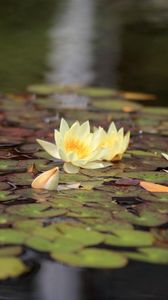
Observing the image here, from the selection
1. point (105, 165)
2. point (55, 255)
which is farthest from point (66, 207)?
point (105, 165)

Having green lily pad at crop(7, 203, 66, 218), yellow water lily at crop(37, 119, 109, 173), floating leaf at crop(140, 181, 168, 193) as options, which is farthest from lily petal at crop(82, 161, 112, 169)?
green lily pad at crop(7, 203, 66, 218)

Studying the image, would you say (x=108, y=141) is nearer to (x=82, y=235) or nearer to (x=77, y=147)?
(x=77, y=147)

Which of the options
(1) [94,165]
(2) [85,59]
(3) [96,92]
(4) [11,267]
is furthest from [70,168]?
(2) [85,59]

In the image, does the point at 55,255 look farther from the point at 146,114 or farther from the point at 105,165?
the point at 146,114

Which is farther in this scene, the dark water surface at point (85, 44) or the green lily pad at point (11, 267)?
the dark water surface at point (85, 44)

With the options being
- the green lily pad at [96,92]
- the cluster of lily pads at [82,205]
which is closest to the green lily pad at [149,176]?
the cluster of lily pads at [82,205]

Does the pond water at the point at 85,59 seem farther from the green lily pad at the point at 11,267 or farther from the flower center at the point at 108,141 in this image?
the flower center at the point at 108,141
